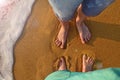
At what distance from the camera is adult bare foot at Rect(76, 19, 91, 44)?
173 centimetres

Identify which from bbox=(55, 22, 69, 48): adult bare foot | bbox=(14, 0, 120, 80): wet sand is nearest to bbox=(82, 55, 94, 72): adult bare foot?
bbox=(14, 0, 120, 80): wet sand

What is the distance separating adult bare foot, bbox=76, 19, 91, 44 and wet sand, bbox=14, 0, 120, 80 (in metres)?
0.03

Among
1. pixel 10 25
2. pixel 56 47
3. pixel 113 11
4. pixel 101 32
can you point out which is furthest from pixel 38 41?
pixel 113 11

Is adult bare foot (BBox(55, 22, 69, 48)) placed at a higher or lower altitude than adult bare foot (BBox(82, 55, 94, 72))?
higher

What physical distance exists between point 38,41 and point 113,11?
22.7 inches

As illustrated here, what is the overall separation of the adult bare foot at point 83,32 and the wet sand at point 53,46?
3 centimetres

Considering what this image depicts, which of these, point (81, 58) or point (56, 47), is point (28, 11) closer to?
point (56, 47)

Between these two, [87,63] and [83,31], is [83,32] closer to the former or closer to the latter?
→ [83,31]

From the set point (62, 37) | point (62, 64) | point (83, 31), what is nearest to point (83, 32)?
point (83, 31)

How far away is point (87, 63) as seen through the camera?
5.59 ft

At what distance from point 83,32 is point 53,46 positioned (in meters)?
0.23

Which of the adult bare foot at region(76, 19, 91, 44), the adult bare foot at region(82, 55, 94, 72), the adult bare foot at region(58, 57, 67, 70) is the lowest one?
the adult bare foot at region(82, 55, 94, 72)

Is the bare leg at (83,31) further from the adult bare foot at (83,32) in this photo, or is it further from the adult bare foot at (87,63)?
the adult bare foot at (87,63)

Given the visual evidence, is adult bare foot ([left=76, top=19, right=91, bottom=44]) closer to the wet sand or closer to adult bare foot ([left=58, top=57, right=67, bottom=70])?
the wet sand
